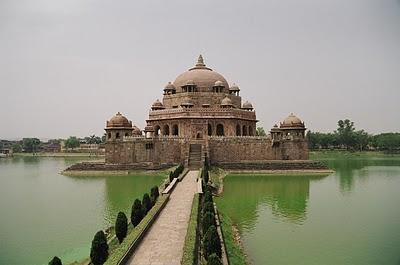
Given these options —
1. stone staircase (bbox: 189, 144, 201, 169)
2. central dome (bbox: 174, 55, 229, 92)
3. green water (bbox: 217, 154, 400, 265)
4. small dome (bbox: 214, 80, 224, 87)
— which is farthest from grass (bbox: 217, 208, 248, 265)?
central dome (bbox: 174, 55, 229, 92)

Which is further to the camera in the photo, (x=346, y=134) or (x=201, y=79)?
(x=346, y=134)

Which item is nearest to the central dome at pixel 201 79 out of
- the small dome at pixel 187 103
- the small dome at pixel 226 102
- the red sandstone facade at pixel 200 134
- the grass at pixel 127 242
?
the red sandstone facade at pixel 200 134

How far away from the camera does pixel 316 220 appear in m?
13.5

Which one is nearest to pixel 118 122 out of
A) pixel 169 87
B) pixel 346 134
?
pixel 169 87

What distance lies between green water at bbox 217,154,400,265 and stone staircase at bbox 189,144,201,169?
15.1 feet

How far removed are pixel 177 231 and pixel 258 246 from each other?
2254 mm

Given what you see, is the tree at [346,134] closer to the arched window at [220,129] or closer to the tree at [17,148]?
the arched window at [220,129]

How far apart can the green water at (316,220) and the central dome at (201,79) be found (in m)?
14.9

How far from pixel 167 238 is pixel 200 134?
72.0 feet

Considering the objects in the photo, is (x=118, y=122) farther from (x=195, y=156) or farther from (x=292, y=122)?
(x=292, y=122)

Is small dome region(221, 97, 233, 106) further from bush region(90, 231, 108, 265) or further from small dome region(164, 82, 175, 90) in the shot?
bush region(90, 231, 108, 265)

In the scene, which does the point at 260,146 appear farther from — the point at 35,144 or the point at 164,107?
the point at 35,144

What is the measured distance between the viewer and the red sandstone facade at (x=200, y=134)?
29.5 metres

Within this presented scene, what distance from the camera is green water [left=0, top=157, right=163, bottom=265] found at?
10078 millimetres
